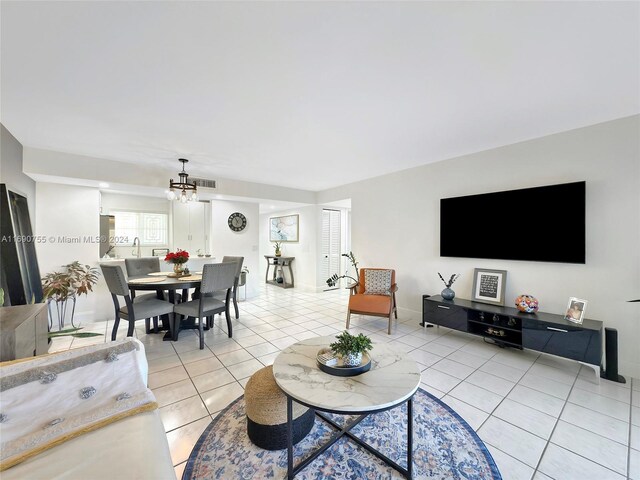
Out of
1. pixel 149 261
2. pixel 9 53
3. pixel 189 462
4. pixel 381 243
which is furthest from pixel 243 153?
pixel 189 462

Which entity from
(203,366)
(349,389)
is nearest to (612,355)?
(349,389)

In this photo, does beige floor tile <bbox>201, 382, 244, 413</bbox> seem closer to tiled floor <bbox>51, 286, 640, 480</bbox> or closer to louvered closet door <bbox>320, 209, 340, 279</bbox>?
tiled floor <bbox>51, 286, 640, 480</bbox>

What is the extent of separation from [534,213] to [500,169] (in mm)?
678

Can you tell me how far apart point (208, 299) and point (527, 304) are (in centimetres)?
384

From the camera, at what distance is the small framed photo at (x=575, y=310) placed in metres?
2.52

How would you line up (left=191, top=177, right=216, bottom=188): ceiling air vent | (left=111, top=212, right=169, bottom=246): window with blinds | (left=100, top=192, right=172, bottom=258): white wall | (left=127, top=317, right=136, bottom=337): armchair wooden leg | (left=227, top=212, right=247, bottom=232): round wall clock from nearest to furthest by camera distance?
1. (left=127, top=317, right=136, bottom=337): armchair wooden leg
2. (left=191, top=177, right=216, bottom=188): ceiling air vent
3. (left=100, top=192, right=172, bottom=258): white wall
4. (left=111, top=212, right=169, bottom=246): window with blinds
5. (left=227, top=212, right=247, bottom=232): round wall clock

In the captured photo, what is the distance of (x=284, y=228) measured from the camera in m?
7.25

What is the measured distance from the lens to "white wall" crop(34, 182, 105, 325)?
145 inches

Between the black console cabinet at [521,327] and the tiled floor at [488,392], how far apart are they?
0.69ft

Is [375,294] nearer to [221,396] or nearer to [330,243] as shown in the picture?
[221,396]

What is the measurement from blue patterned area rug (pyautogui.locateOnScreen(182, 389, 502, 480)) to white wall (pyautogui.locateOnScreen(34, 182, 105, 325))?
354 cm

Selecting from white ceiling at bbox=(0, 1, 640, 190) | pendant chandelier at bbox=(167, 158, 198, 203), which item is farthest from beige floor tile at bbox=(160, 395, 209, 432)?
pendant chandelier at bbox=(167, 158, 198, 203)

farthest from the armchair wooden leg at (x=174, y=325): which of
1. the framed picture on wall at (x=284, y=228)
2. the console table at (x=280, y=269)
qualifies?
the framed picture on wall at (x=284, y=228)

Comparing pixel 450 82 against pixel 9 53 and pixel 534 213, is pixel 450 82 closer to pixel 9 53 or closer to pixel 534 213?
pixel 534 213
